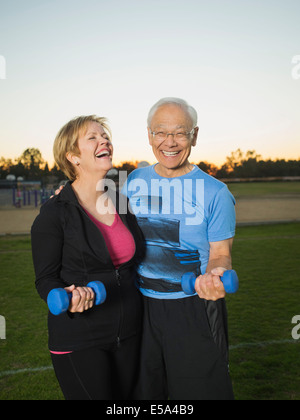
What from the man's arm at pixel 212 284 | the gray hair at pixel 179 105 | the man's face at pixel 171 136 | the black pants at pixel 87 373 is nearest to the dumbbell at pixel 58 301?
the black pants at pixel 87 373

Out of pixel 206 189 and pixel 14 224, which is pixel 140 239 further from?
pixel 14 224

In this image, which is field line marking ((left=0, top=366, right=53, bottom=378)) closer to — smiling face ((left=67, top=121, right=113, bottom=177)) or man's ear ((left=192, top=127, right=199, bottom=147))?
smiling face ((left=67, top=121, right=113, bottom=177))

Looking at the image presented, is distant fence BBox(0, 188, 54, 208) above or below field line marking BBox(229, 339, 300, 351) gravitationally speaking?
below

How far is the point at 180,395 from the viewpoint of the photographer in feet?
7.67

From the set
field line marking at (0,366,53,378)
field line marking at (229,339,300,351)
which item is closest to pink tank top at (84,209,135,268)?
field line marking at (0,366,53,378)

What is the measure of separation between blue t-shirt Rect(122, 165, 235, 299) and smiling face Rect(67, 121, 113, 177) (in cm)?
36

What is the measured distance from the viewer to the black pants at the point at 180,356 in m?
2.29

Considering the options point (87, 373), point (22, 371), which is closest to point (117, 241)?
point (87, 373)

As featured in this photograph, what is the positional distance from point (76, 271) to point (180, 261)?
2.00ft

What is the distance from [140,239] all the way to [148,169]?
50 centimetres

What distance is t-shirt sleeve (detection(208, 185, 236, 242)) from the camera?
92.0 inches

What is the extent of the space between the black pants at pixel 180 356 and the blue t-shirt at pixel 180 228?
0.10 meters

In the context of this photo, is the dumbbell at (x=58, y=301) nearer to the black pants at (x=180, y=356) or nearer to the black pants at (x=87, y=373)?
the black pants at (x=87, y=373)
